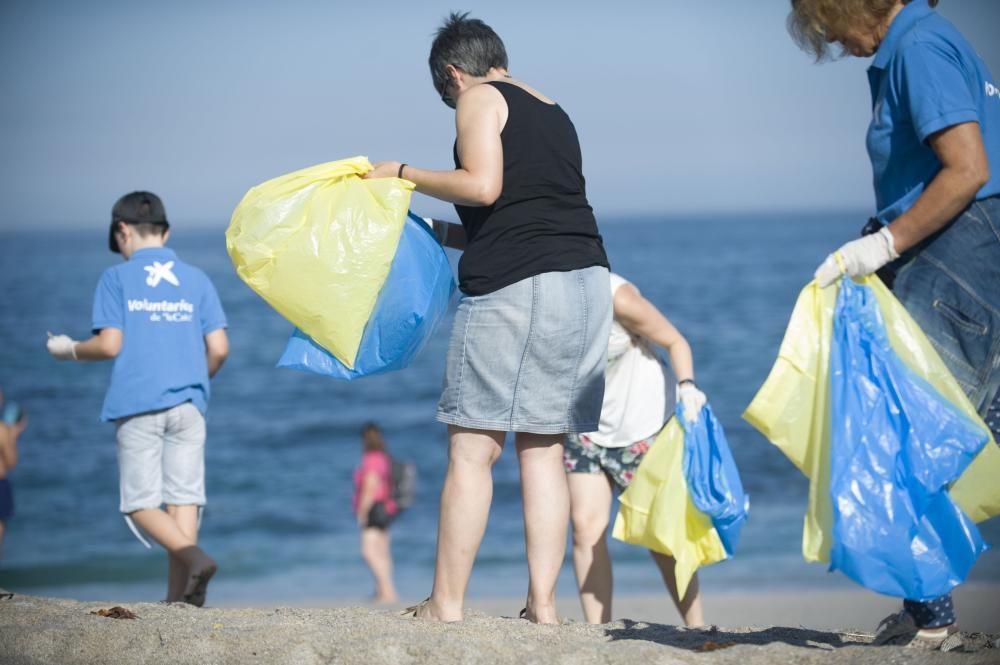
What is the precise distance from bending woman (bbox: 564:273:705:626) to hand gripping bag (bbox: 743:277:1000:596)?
3.89ft

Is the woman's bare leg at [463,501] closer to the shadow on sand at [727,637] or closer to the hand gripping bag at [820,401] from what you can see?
the shadow on sand at [727,637]

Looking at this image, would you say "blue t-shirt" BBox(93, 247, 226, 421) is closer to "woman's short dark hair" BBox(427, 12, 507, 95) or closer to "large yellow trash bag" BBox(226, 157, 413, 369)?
"large yellow trash bag" BBox(226, 157, 413, 369)

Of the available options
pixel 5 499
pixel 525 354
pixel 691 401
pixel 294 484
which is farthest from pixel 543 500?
pixel 294 484

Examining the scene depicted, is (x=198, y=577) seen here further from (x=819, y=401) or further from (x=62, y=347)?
(x=819, y=401)

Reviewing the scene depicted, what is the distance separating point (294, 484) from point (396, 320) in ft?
35.3

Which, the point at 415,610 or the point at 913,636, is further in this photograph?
the point at 415,610

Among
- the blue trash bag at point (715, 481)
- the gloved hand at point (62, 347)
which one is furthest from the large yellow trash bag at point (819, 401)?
the gloved hand at point (62, 347)

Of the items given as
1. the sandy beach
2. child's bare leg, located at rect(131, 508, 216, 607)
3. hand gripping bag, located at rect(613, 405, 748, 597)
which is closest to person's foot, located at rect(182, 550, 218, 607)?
child's bare leg, located at rect(131, 508, 216, 607)

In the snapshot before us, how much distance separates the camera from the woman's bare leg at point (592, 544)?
4.12 meters

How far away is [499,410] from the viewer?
317 cm

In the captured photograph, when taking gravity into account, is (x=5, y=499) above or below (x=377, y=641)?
below

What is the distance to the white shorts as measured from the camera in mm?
4266

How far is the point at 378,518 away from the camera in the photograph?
8820 millimetres

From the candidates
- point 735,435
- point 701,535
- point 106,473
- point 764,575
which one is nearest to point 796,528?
point 764,575
